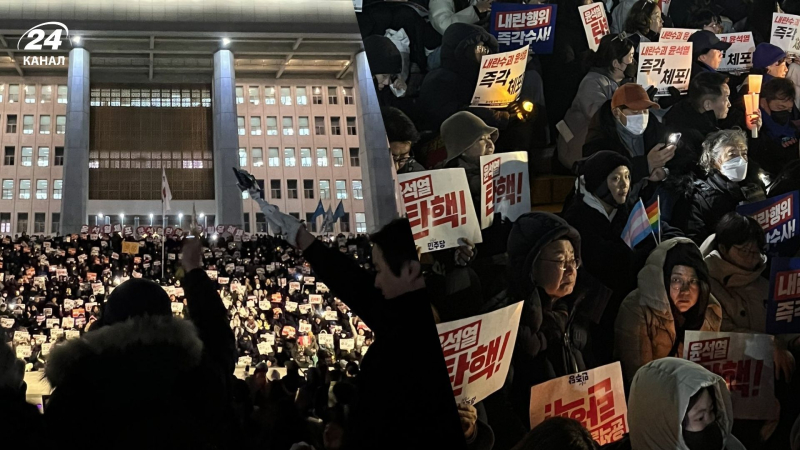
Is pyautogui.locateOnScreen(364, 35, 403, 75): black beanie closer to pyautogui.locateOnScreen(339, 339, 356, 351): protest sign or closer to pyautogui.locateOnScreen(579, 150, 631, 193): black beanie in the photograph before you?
pyautogui.locateOnScreen(579, 150, 631, 193): black beanie

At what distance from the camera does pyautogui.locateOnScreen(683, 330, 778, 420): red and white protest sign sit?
2092 millimetres

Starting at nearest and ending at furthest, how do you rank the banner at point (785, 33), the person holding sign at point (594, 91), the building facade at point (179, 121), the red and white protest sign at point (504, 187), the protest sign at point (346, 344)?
1. the red and white protest sign at point (504, 187)
2. the person holding sign at point (594, 91)
3. the banner at point (785, 33)
4. the protest sign at point (346, 344)
5. the building facade at point (179, 121)

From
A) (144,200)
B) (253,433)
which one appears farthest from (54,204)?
(253,433)

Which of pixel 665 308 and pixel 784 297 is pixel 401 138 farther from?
pixel 784 297

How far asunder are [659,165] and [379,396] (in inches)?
45.1

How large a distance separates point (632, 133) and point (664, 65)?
0.91 ft

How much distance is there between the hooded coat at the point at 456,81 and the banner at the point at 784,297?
1050mm

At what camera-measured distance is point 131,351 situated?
2.03 metres

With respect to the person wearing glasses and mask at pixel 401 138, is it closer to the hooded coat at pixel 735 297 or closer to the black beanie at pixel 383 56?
the black beanie at pixel 383 56

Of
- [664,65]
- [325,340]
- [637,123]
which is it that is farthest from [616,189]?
[325,340]

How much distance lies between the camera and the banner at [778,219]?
222 centimetres

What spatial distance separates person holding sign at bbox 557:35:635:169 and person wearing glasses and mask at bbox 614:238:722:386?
43 centimetres

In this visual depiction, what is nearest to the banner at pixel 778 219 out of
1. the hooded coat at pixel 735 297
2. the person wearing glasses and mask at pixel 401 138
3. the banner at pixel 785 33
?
the hooded coat at pixel 735 297

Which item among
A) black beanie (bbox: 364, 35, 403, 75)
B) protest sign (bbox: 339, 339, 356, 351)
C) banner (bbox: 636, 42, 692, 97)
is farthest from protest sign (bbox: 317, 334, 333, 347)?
black beanie (bbox: 364, 35, 403, 75)
